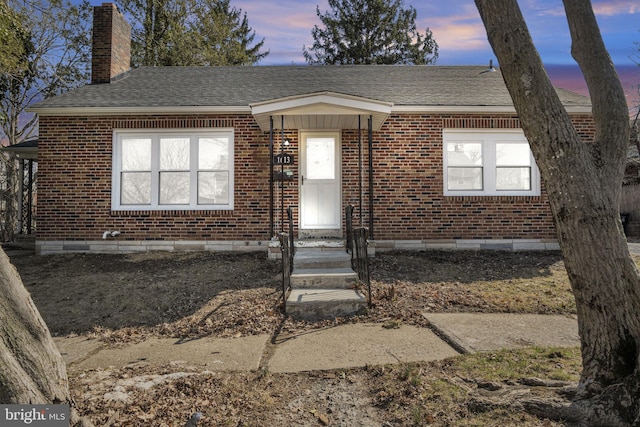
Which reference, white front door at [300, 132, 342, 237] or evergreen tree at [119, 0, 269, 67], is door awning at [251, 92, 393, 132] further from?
evergreen tree at [119, 0, 269, 67]

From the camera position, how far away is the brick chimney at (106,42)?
Answer: 10391mm

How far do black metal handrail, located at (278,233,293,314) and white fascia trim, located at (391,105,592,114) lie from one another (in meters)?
4.38

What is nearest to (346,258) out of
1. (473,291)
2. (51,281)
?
(473,291)

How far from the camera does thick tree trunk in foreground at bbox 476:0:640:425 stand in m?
2.36

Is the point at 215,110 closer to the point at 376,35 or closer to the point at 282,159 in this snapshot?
the point at 282,159

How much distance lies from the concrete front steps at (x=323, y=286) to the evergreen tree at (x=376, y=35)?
22.0 meters

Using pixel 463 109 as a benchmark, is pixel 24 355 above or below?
below

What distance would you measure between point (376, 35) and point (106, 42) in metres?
20.0

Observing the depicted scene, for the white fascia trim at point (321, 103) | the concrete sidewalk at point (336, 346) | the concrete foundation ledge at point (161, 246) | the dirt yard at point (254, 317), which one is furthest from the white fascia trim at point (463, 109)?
the concrete sidewalk at point (336, 346)

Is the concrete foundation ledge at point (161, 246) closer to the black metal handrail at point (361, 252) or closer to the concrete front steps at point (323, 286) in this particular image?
the concrete front steps at point (323, 286)

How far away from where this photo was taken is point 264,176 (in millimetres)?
9062

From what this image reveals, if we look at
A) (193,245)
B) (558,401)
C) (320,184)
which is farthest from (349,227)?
(558,401)

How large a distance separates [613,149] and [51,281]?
8150 mm

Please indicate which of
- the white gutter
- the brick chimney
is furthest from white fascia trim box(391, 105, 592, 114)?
the brick chimney
